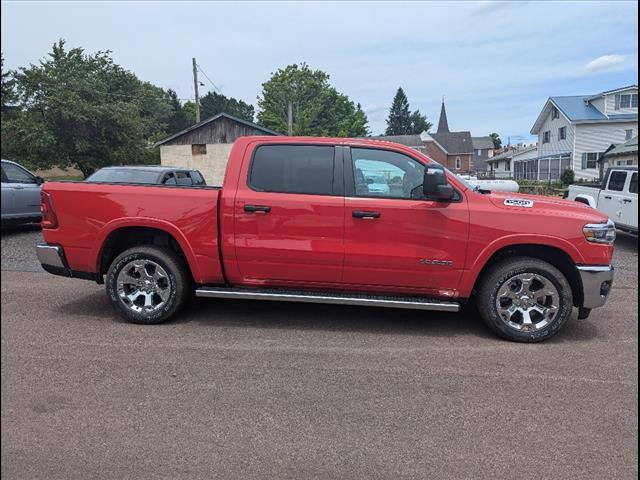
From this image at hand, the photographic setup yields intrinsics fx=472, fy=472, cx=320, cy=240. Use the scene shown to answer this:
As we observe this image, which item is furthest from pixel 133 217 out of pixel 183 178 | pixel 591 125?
pixel 591 125

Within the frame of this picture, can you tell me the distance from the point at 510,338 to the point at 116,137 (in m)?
29.2

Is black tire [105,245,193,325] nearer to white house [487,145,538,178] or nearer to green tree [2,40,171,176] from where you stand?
green tree [2,40,171,176]

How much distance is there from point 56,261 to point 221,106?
96.9 m

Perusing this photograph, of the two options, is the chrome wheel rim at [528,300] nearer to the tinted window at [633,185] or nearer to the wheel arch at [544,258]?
the wheel arch at [544,258]

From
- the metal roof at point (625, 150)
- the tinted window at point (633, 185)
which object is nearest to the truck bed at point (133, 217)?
the tinted window at point (633, 185)

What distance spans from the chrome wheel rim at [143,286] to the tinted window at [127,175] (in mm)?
4747

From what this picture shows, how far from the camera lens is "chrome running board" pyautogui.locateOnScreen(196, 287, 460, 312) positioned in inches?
178

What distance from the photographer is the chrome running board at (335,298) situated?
4.53 meters

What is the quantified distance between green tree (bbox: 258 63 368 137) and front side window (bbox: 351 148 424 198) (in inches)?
2192

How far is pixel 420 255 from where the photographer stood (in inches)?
179

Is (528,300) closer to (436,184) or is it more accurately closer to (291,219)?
(436,184)

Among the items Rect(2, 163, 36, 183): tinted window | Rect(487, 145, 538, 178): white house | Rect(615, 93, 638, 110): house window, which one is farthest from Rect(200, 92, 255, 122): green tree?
Rect(2, 163, 36, 183): tinted window

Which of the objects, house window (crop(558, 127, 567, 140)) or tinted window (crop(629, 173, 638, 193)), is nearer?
tinted window (crop(629, 173, 638, 193))

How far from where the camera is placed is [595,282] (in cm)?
447
